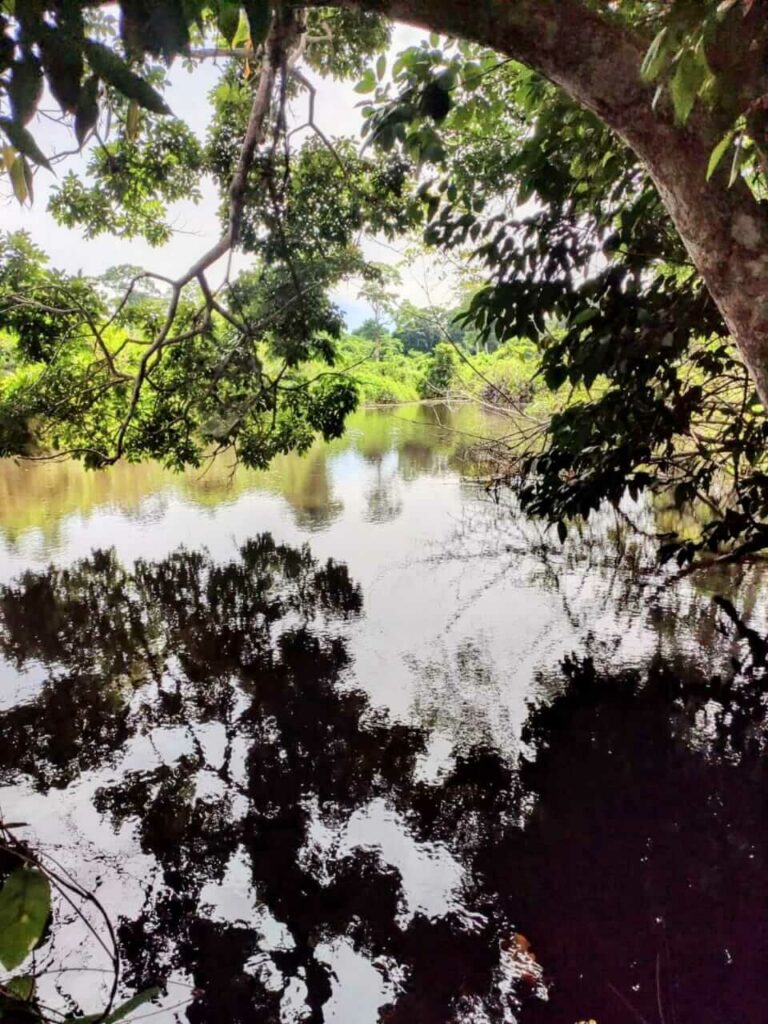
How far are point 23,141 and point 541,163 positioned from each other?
1.81 meters

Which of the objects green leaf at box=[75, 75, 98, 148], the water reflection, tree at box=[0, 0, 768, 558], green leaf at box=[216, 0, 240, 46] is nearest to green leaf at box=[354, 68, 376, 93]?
tree at box=[0, 0, 768, 558]

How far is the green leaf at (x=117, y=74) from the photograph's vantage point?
0.58 meters

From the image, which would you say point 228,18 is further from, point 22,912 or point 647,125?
point 22,912

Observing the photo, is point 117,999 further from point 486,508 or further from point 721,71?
point 486,508

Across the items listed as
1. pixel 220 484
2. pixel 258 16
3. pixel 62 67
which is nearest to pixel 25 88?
pixel 62 67

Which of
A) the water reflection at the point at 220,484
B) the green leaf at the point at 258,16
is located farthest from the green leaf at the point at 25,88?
the water reflection at the point at 220,484

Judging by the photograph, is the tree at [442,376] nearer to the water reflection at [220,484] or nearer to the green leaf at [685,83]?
the water reflection at [220,484]

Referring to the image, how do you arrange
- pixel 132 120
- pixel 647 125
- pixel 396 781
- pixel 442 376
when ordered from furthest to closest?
pixel 442 376 < pixel 396 781 < pixel 132 120 < pixel 647 125

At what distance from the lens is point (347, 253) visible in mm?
3723

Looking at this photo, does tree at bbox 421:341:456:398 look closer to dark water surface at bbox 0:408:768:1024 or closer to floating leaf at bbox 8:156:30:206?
dark water surface at bbox 0:408:768:1024

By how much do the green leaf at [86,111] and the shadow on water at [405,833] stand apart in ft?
5.44

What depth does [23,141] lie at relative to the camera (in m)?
0.58

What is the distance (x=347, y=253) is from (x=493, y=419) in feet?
20.0

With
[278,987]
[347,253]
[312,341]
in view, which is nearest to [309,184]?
[347,253]
